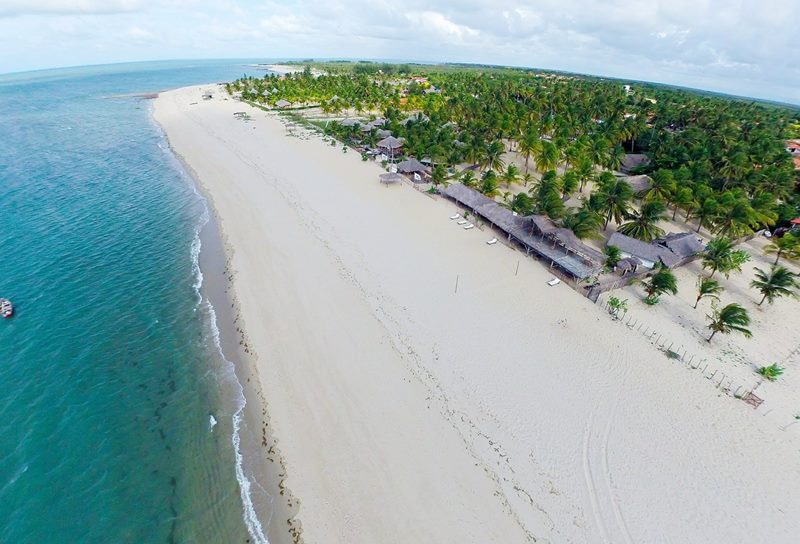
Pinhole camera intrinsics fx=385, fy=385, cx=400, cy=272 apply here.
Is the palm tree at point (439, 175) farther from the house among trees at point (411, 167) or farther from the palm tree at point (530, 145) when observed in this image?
the palm tree at point (530, 145)

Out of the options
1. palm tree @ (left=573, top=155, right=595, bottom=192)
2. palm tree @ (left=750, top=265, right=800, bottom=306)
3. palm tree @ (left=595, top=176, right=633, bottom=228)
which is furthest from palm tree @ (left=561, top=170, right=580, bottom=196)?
palm tree @ (left=750, top=265, right=800, bottom=306)

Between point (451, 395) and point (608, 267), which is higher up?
point (608, 267)

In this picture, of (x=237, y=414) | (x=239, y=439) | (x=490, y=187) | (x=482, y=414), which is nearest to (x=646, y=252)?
(x=490, y=187)

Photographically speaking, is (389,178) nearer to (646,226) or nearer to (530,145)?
(530,145)

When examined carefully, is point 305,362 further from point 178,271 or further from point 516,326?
point 178,271

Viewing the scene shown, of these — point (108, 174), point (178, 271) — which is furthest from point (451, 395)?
point (108, 174)

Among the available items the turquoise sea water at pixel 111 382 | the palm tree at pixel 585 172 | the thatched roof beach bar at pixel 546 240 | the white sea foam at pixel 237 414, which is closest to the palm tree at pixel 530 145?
the palm tree at pixel 585 172
